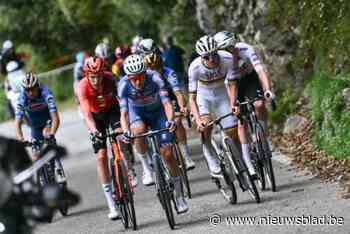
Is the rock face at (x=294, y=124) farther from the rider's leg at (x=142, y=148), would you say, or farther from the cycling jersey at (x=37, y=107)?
the cycling jersey at (x=37, y=107)

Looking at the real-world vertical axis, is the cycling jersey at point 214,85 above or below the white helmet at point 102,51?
below

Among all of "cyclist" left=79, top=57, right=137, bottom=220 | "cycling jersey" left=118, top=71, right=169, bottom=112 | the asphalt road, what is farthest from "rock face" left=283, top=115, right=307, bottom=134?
"cycling jersey" left=118, top=71, right=169, bottom=112

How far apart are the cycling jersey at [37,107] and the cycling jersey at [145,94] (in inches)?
66.4

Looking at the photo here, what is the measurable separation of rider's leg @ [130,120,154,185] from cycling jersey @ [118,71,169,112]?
0.23 m

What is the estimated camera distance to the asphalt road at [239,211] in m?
11.0

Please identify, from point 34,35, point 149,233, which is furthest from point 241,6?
point 34,35

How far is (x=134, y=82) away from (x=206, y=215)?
1830 mm

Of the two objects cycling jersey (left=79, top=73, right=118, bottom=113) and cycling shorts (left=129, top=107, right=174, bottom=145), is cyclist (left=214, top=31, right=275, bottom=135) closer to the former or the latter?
cycling shorts (left=129, top=107, right=174, bottom=145)

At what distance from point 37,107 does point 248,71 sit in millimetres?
3059

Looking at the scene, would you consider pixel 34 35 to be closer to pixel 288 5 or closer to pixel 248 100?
pixel 288 5

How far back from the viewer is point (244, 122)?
13.0 m

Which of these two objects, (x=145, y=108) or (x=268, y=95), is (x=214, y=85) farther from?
(x=268, y=95)

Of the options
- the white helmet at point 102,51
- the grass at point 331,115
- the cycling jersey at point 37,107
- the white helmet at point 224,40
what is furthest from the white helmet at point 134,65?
the white helmet at point 102,51

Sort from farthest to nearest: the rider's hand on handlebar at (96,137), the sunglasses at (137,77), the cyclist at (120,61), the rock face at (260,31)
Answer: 1. the cyclist at (120,61)
2. the rock face at (260,31)
3. the sunglasses at (137,77)
4. the rider's hand on handlebar at (96,137)
